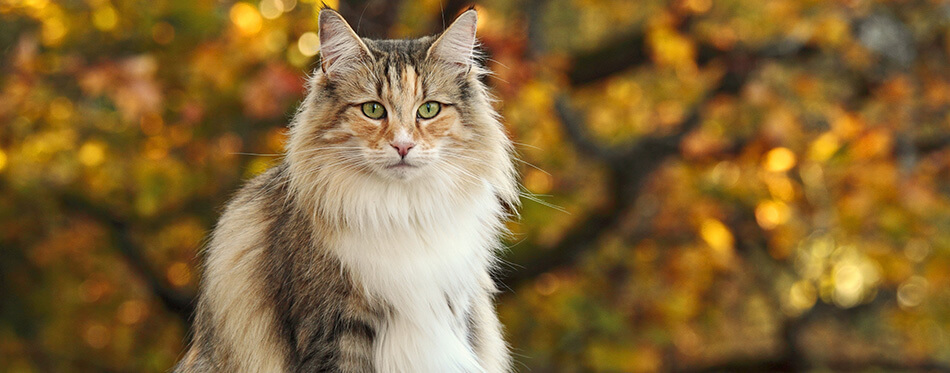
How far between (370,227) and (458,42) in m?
0.64

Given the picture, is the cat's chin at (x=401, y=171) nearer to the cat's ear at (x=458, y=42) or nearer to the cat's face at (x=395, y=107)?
the cat's face at (x=395, y=107)

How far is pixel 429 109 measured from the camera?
9.14ft

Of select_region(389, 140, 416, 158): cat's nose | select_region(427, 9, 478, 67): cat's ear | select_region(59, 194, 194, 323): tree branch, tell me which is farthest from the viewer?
select_region(59, 194, 194, 323): tree branch

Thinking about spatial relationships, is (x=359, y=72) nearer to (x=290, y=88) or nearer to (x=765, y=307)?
(x=290, y=88)

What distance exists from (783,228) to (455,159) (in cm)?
553

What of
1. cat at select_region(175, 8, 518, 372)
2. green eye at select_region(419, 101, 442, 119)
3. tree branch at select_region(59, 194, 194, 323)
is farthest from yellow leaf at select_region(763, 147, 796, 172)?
green eye at select_region(419, 101, 442, 119)

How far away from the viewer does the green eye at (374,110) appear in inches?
107

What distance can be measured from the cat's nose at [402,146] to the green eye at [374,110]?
145 millimetres

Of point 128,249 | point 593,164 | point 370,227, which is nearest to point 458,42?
point 370,227

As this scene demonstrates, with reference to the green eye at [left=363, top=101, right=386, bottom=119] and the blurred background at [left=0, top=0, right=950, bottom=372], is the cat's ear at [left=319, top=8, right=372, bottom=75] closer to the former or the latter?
the green eye at [left=363, top=101, right=386, bottom=119]

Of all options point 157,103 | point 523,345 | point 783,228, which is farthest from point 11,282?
point 783,228

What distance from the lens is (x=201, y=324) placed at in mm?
3064

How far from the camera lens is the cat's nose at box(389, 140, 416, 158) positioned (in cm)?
260

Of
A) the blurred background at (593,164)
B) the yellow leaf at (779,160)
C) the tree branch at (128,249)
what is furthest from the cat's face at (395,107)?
the yellow leaf at (779,160)
